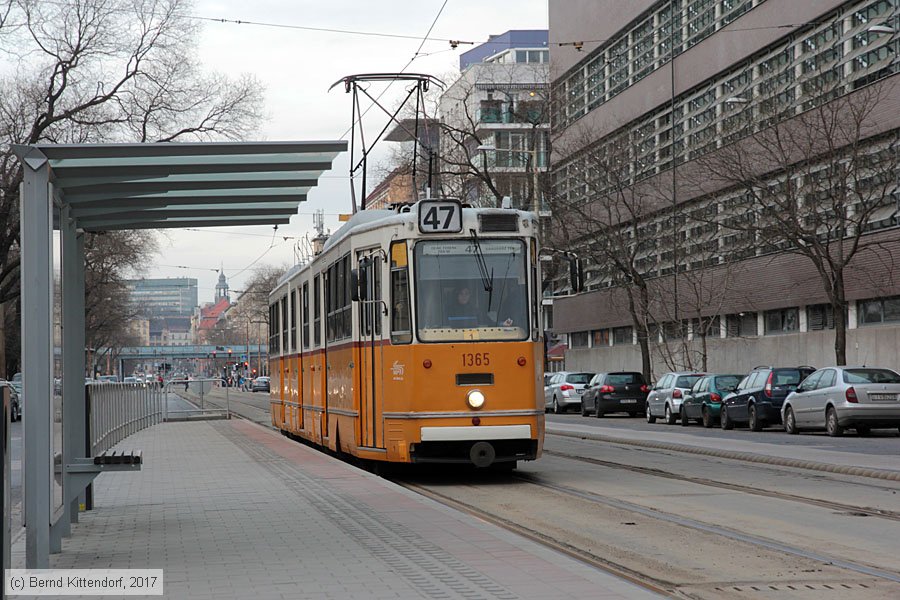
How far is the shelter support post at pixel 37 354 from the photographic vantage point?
348 inches

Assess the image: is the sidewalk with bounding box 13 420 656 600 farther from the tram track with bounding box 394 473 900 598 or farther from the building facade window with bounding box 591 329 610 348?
the building facade window with bounding box 591 329 610 348

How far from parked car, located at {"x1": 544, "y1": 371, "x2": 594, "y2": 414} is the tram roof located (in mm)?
39874

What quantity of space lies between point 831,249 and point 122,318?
5797 centimetres

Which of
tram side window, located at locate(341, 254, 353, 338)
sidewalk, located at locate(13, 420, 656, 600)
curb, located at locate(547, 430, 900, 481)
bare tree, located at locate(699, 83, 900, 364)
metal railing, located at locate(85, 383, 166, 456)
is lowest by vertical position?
curb, located at locate(547, 430, 900, 481)

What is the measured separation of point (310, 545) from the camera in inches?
408

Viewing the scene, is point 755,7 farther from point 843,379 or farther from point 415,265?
point 415,265

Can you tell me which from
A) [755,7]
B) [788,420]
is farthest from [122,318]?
[788,420]

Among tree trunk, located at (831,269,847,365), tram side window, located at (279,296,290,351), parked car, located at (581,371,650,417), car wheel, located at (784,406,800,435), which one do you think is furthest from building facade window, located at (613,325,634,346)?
tram side window, located at (279,296,290,351)

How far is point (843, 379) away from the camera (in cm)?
2808

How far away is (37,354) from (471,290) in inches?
332

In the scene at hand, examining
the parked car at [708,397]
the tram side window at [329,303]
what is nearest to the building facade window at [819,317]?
the parked car at [708,397]

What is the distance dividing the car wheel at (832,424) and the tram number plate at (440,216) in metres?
14.3

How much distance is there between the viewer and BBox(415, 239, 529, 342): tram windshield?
54.7 ft

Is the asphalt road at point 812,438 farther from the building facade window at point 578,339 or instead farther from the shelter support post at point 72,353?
the building facade window at point 578,339
